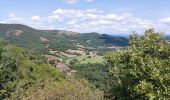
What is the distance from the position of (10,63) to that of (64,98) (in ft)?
162

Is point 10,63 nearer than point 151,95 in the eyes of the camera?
No

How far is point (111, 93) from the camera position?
1357 inches

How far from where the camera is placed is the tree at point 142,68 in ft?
96.5

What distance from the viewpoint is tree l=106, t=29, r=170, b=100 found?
2941 cm

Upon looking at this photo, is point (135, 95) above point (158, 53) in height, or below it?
below

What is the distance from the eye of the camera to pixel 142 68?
31.0 meters

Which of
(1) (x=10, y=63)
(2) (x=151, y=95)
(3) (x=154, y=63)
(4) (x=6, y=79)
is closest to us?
(2) (x=151, y=95)

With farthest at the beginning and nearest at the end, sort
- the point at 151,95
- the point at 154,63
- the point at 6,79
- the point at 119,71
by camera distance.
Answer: the point at 6,79, the point at 119,71, the point at 154,63, the point at 151,95

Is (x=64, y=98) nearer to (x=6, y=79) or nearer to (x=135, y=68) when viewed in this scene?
(x=135, y=68)

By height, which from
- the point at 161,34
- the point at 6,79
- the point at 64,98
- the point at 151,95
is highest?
the point at 161,34

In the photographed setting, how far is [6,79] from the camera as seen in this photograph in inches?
3169

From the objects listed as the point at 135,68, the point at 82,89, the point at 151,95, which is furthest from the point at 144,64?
the point at 82,89

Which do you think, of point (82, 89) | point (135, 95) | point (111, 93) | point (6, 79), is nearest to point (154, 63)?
point (135, 95)

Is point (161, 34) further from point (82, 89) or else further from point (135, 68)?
point (82, 89)
